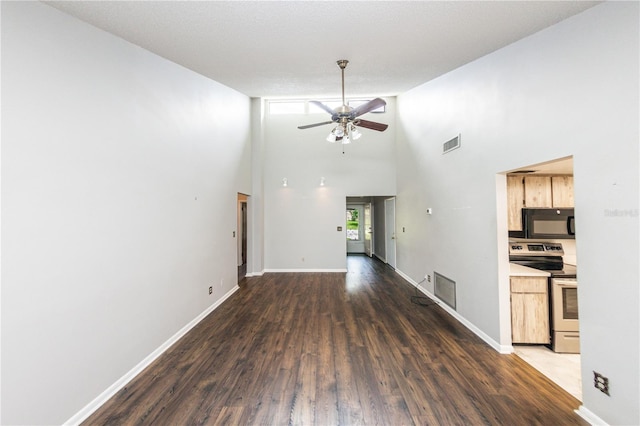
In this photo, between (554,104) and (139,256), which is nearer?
(554,104)

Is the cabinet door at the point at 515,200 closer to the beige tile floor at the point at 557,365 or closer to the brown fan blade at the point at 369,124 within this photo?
the beige tile floor at the point at 557,365

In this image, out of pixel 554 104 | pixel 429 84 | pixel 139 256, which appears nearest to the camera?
pixel 554 104

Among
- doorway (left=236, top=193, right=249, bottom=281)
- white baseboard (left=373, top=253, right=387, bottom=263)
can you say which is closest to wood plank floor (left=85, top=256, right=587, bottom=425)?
doorway (left=236, top=193, right=249, bottom=281)

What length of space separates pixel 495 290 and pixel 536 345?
0.85 m

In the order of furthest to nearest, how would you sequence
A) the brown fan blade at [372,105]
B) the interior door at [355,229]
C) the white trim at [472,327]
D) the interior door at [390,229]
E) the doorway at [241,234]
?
the interior door at [355,229]
the doorway at [241,234]
the interior door at [390,229]
the brown fan blade at [372,105]
the white trim at [472,327]

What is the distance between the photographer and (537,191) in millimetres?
3340

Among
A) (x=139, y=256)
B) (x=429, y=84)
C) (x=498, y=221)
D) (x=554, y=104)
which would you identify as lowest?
(x=139, y=256)

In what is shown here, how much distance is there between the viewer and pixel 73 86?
1.88 meters

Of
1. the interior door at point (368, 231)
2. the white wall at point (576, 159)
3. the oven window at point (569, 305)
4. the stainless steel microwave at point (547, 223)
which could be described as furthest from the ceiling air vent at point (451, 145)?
the interior door at point (368, 231)

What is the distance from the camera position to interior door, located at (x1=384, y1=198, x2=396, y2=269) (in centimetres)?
653

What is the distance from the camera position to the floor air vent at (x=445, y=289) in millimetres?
3642

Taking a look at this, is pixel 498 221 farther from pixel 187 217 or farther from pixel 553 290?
pixel 187 217

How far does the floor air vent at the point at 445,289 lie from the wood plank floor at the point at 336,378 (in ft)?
0.76

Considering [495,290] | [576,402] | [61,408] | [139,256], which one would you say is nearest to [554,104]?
[495,290]
